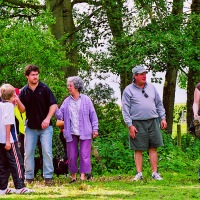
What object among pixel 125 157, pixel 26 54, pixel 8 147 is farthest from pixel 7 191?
pixel 125 157

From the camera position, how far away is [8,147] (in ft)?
30.8

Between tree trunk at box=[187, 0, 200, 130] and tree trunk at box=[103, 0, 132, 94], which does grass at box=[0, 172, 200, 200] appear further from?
tree trunk at box=[103, 0, 132, 94]

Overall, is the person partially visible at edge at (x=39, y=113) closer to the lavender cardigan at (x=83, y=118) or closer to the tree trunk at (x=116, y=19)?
the lavender cardigan at (x=83, y=118)

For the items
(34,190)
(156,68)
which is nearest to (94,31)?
(156,68)

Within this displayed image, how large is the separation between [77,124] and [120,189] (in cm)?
189

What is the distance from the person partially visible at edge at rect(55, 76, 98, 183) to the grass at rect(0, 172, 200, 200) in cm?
37

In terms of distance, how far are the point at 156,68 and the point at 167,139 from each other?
171 inches

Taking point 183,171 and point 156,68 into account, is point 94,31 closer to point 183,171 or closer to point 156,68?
point 156,68

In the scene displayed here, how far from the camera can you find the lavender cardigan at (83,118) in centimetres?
1149

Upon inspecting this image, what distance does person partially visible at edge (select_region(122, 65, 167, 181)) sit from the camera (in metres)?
11.5

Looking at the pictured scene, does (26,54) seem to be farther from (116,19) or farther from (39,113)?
(116,19)

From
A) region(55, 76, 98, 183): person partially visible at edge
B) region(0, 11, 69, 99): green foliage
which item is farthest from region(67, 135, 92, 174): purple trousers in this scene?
region(0, 11, 69, 99): green foliage

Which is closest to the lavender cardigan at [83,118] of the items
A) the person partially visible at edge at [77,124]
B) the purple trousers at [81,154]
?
the person partially visible at edge at [77,124]

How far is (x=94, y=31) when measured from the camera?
23469mm
